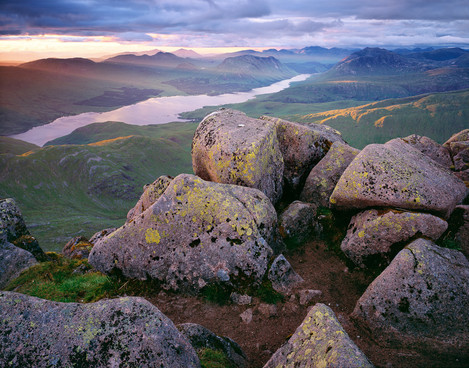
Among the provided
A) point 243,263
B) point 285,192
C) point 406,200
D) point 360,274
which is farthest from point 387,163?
point 243,263

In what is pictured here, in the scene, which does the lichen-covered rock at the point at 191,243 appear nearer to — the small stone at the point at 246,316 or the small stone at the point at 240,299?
the small stone at the point at 240,299

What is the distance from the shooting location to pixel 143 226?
46.9 ft

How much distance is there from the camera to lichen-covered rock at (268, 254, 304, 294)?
1355cm

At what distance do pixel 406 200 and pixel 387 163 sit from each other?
255 centimetres

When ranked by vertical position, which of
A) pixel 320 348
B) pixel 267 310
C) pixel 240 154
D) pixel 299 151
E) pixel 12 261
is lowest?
pixel 12 261

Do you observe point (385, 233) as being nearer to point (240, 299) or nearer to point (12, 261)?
point (240, 299)

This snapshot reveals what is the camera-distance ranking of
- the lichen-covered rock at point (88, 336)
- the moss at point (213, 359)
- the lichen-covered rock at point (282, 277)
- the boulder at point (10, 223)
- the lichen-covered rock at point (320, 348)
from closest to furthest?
the lichen-covered rock at point (88, 336)
the lichen-covered rock at point (320, 348)
the moss at point (213, 359)
the lichen-covered rock at point (282, 277)
the boulder at point (10, 223)

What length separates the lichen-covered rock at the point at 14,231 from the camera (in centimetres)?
1964

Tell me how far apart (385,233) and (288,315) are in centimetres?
653

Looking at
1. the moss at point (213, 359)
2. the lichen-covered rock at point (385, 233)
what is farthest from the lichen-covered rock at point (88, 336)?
the lichen-covered rock at point (385, 233)

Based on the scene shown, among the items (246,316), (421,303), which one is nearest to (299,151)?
(421,303)

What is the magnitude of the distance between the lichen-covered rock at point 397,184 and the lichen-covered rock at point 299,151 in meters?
5.71

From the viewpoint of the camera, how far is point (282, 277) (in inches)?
542

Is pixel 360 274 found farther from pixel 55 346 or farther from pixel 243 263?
pixel 55 346
